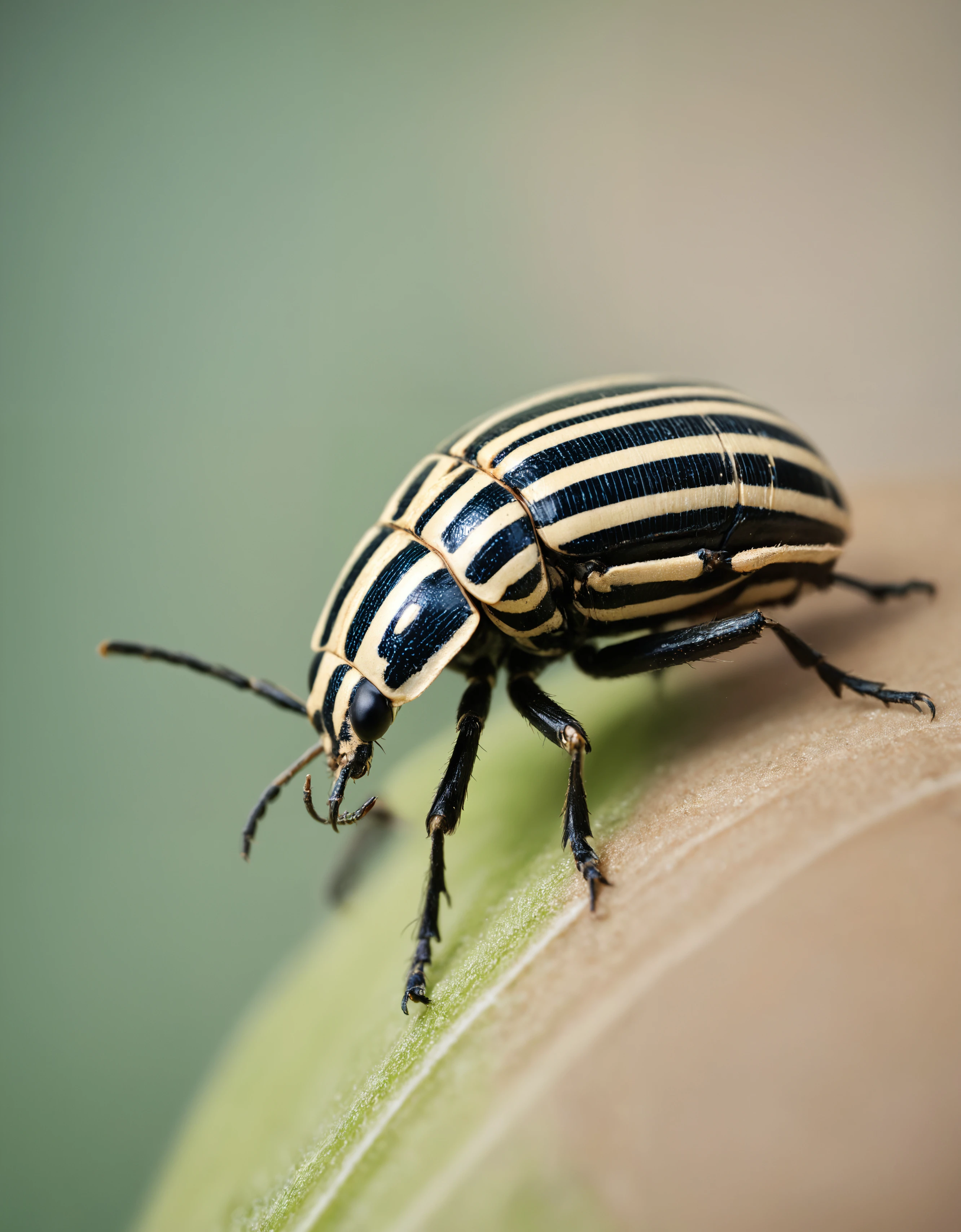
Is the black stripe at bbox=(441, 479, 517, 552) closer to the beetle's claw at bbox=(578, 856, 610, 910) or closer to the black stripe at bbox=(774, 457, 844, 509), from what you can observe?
the black stripe at bbox=(774, 457, 844, 509)

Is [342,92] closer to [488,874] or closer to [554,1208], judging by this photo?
[488,874]

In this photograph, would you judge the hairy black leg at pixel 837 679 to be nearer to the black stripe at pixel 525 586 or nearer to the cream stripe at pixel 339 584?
the black stripe at pixel 525 586

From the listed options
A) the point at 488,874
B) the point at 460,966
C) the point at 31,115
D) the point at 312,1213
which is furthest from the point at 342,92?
the point at 312,1213

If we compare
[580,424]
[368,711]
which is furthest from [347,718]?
[580,424]

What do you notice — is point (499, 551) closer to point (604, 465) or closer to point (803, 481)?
point (604, 465)

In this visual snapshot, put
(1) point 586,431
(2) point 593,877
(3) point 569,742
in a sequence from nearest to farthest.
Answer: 1. (2) point 593,877
2. (3) point 569,742
3. (1) point 586,431

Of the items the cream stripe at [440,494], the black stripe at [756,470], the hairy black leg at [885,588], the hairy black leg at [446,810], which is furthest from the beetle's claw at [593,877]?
the hairy black leg at [885,588]
